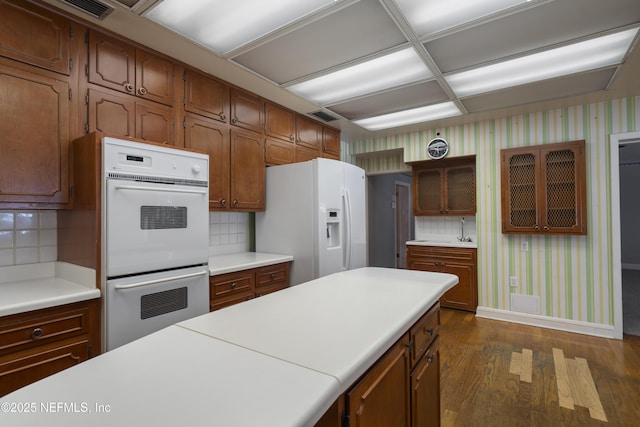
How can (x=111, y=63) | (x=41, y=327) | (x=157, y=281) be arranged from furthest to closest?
1. (x=111, y=63)
2. (x=157, y=281)
3. (x=41, y=327)

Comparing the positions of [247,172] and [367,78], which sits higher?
[367,78]

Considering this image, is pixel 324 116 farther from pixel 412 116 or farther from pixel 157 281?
pixel 157 281

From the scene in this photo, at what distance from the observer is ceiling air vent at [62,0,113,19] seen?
179 centimetres

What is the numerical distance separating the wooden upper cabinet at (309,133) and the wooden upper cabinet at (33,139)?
7.35ft

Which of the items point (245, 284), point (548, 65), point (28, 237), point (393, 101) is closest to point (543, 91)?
point (548, 65)

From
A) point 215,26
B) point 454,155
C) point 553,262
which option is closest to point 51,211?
point 215,26

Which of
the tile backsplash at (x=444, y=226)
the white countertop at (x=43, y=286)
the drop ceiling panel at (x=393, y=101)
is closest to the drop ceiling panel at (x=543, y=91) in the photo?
the drop ceiling panel at (x=393, y=101)

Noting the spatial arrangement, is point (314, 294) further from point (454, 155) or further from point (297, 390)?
point (454, 155)

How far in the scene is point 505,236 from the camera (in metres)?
3.94

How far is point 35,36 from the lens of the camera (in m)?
1.83

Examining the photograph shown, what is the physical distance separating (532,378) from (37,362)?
322 cm

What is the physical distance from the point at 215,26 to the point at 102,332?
1932mm

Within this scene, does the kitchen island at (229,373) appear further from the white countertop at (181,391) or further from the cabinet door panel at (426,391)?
the cabinet door panel at (426,391)

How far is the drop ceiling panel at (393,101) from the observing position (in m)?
2.97
